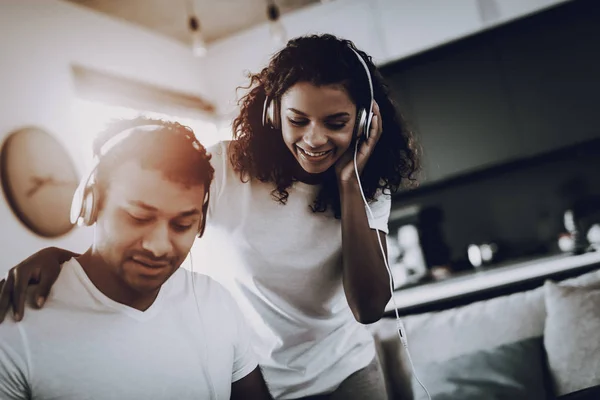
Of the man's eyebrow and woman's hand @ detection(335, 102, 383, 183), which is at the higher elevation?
the man's eyebrow

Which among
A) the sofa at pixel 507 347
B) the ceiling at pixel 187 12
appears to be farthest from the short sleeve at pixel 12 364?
the ceiling at pixel 187 12

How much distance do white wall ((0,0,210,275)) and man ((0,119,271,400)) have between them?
62 millimetres

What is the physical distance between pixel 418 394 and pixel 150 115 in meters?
0.99

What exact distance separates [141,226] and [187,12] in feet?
6.42

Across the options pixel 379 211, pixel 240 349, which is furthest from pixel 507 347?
pixel 240 349

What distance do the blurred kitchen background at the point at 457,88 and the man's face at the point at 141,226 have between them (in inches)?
56.2

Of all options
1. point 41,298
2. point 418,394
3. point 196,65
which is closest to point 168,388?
point 41,298

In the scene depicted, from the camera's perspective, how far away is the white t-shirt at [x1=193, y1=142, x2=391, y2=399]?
2.26ft

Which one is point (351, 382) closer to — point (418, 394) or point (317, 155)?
point (317, 155)

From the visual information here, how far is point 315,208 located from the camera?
709 millimetres

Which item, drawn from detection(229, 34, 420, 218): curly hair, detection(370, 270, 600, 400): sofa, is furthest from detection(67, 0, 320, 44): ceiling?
detection(229, 34, 420, 218): curly hair

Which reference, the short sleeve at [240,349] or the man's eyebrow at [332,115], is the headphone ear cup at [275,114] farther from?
the short sleeve at [240,349]

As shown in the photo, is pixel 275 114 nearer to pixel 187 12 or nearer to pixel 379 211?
pixel 379 211

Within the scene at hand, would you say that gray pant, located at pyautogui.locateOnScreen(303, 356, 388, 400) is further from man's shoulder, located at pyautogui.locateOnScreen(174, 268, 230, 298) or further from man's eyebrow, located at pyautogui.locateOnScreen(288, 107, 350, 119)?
man's eyebrow, located at pyautogui.locateOnScreen(288, 107, 350, 119)
